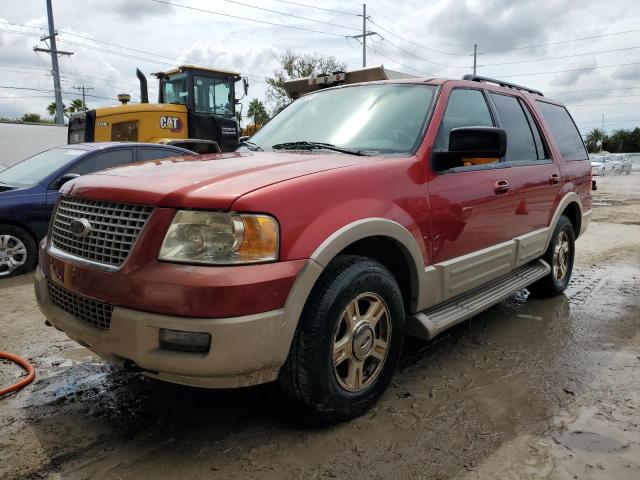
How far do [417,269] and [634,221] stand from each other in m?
9.90

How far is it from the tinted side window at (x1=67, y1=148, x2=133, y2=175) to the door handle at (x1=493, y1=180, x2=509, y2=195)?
4.71m

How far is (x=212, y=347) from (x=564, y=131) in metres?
4.50

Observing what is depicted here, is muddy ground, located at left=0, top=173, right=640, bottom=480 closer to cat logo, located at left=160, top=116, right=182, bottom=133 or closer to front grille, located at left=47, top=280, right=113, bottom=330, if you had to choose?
front grille, located at left=47, top=280, right=113, bottom=330

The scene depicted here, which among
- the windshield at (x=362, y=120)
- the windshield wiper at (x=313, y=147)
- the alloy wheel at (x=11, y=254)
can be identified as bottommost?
the alloy wheel at (x=11, y=254)

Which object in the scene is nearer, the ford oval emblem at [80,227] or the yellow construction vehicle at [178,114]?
the ford oval emblem at [80,227]

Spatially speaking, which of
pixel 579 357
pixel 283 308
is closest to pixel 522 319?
pixel 579 357

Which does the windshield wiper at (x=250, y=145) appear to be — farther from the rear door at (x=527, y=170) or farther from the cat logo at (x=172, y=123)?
the cat logo at (x=172, y=123)

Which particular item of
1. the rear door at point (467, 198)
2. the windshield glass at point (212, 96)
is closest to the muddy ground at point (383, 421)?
the rear door at point (467, 198)

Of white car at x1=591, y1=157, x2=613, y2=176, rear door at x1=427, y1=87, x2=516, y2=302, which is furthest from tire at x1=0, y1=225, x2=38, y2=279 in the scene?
white car at x1=591, y1=157, x2=613, y2=176

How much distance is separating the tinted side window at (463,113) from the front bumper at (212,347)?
5.53 ft

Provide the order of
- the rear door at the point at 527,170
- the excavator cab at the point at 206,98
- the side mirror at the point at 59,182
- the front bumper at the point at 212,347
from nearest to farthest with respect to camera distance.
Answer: the front bumper at the point at 212,347 < the rear door at the point at 527,170 < the side mirror at the point at 59,182 < the excavator cab at the point at 206,98

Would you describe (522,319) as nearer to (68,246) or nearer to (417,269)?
(417,269)

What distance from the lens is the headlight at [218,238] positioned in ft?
7.17

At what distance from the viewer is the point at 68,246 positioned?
104 inches
